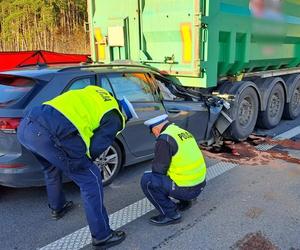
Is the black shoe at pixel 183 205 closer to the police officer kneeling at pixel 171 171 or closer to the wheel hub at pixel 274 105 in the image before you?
the police officer kneeling at pixel 171 171

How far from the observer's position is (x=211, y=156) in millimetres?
5520

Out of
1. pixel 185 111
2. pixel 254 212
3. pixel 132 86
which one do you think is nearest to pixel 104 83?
pixel 132 86

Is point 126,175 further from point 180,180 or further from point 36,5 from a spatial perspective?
point 36,5

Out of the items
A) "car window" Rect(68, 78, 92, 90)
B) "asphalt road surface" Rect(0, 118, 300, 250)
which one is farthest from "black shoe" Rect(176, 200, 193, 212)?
"car window" Rect(68, 78, 92, 90)

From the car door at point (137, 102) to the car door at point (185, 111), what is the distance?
26 centimetres

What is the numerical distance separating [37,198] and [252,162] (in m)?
2.92

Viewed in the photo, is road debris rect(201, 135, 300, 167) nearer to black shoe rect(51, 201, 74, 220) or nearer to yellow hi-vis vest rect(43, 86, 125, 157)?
black shoe rect(51, 201, 74, 220)

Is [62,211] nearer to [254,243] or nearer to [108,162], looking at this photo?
[108,162]

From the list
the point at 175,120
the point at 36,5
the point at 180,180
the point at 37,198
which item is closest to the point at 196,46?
the point at 175,120

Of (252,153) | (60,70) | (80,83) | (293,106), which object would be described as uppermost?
(60,70)

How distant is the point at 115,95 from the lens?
4367mm

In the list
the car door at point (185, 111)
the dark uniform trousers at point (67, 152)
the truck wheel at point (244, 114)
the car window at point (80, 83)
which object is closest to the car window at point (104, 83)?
the car window at point (80, 83)

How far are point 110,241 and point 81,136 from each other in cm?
94

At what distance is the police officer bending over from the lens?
289 cm
